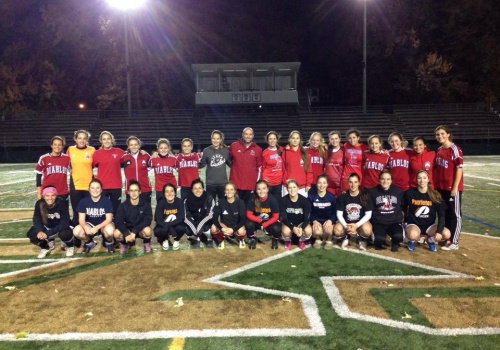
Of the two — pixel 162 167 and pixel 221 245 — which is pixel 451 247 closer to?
pixel 221 245

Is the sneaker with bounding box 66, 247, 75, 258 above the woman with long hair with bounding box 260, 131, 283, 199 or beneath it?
beneath

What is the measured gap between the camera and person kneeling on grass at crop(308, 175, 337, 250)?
20.5 feet

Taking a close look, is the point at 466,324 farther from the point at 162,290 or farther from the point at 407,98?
the point at 407,98

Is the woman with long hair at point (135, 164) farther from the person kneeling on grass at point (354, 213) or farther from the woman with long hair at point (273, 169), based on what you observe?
the person kneeling on grass at point (354, 213)

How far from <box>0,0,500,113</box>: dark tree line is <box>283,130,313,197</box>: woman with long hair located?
30.0 metres

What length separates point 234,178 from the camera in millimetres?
7305

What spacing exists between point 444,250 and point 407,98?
33099mm

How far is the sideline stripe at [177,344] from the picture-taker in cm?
330

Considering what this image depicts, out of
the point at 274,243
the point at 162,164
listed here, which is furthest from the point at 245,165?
the point at 274,243

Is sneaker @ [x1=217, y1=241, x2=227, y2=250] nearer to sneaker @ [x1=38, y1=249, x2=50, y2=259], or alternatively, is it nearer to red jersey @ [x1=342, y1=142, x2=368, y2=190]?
red jersey @ [x1=342, y1=142, x2=368, y2=190]

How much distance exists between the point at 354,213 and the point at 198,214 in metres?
2.72

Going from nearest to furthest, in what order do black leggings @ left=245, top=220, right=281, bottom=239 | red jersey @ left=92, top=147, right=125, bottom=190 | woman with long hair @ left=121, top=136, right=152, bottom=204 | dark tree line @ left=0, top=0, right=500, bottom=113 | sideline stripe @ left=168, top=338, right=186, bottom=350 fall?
1. sideline stripe @ left=168, top=338, right=186, bottom=350
2. black leggings @ left=245, top=220, right=281, bottom=239
3. red jersey @ left=92, top=147, right=125, bottom=190
4. woman with long hair @ left=121, top=136, right=152, bottom=204
5. dark tree line @ left=0, top=0, right=500, bottom=113

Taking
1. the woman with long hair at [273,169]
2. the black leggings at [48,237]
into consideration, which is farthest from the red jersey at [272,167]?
the black leggings at [48,237]

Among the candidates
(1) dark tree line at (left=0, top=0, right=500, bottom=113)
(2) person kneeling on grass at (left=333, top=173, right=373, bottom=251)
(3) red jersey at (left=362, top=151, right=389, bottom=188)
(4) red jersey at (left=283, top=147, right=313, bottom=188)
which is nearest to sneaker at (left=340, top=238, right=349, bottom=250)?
(2) person kneeling on grass at (left=333, top=173, right=373, bottom=251)
